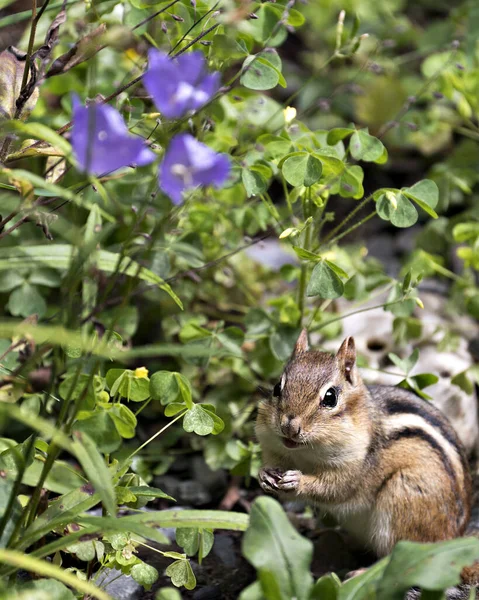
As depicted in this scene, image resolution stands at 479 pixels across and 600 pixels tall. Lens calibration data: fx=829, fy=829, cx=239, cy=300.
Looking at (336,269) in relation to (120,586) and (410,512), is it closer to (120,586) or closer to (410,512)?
(410,512)

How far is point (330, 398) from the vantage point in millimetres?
2674

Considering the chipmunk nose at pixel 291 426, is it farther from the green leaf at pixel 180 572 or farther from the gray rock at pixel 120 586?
the gray rock at pixel 120 586

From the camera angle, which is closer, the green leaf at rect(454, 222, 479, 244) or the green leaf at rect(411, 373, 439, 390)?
the green leaf at rect(411, 373, 439, 390)

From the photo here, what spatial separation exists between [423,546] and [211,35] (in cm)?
171

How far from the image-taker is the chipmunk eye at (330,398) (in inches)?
105

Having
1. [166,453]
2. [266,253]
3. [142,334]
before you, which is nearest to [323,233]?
[266,253]

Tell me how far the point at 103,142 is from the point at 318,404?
1.32 metres

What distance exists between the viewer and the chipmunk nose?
8.32 ft

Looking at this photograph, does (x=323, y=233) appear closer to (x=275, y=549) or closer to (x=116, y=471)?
(x=116, y=471)

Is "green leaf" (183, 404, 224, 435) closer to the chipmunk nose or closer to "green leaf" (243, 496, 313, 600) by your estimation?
the chipmunk nose

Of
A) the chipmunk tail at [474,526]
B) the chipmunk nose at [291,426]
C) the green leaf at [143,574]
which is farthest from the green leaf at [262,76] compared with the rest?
the chipmunk tail at [474,526]

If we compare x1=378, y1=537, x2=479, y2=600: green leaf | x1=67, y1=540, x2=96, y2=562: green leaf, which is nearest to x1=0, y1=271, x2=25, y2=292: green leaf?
x1=67, y1=540, x2=96, y2=562: green leaf

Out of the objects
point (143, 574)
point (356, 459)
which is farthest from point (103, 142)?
point (356, 459)

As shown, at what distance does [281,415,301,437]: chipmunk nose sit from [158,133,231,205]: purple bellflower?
45.7 inches
